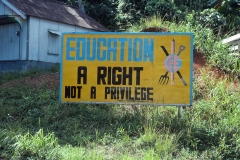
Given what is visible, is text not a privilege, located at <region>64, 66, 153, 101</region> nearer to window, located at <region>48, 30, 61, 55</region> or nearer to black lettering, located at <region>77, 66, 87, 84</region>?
black lettering, located at <region>77, 66, 87, 84</region>

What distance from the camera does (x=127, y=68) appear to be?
8.09 metres

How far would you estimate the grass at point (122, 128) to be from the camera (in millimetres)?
6293

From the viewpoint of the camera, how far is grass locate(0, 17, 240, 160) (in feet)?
20.6

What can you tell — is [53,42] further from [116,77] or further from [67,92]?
[116,77]

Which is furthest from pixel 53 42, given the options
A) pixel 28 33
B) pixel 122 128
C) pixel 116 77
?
pixel 122 128

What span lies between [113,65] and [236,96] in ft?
9.73

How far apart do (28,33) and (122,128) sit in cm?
854

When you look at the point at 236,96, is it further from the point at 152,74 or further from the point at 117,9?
the point at 117,9

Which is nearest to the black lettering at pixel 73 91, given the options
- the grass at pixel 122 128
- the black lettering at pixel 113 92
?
the grass at pixel 122 128

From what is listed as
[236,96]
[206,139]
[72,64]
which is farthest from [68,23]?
[206,139]

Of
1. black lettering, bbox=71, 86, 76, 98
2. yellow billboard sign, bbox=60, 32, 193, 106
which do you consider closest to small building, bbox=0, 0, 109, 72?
yellow billboard sign, bbox=60, 32, 193, 106

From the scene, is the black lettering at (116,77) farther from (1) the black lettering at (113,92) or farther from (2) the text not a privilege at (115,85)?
(1) the black lettering at (113,92)

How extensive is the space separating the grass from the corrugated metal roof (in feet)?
19.6

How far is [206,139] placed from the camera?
6.85 m
